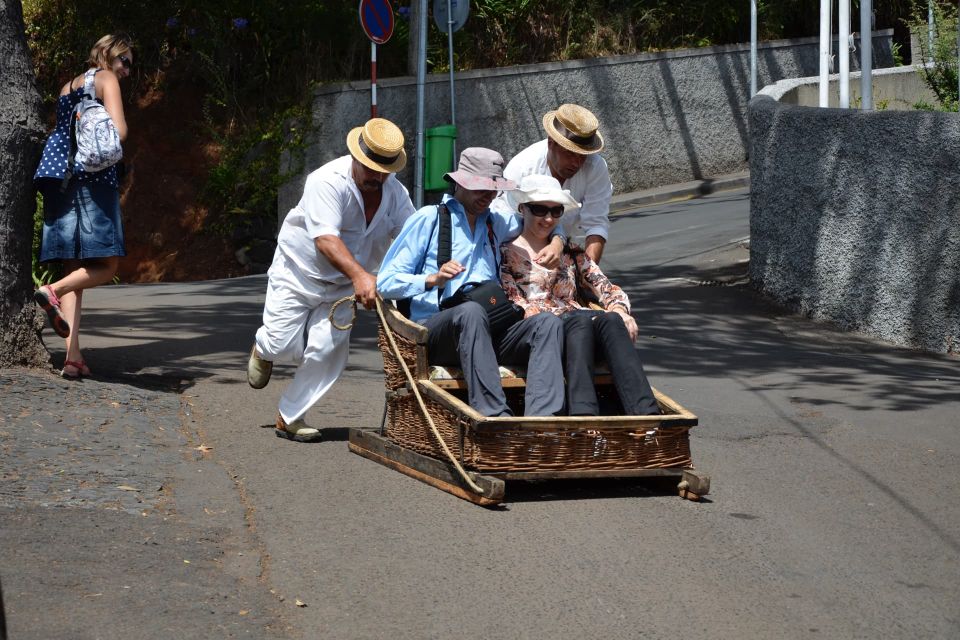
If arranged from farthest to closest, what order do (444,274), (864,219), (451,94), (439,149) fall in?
(451,94)
(439,149)
(864,219)
(444,274)

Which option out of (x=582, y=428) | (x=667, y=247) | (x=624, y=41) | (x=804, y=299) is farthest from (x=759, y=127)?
(x=624, y=41)

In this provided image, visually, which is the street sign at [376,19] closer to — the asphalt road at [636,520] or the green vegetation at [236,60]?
the green vegetation at [236,60]

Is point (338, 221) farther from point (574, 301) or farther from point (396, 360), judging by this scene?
point (574, 301)

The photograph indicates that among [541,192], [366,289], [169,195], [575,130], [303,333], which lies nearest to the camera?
[366,289]

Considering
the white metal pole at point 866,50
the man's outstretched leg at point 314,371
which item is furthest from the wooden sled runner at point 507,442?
the white metal pole at point 866,50

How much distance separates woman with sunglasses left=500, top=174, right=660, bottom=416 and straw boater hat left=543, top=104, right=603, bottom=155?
42 cm

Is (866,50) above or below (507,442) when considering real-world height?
above

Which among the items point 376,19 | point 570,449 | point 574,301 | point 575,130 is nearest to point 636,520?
point 570,449

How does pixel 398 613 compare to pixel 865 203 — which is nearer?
pixel 398 613

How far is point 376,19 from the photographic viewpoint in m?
16.5

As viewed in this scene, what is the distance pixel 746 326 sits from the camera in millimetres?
11727

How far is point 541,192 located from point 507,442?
1.47 meters

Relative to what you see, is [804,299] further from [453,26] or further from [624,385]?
[453,26]

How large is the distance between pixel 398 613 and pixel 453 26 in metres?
14.5
